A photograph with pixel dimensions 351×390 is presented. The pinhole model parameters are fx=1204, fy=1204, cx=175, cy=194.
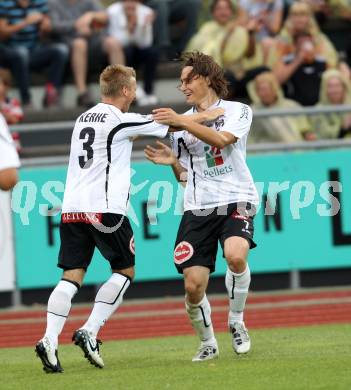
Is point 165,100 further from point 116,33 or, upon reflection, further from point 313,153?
point 313,153

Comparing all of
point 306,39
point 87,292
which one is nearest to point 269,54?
point 306,39

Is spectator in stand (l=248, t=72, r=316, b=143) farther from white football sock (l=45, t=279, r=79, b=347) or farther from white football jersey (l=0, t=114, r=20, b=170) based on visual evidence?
white football jersey (l=0, t=114, r=20, b=170)

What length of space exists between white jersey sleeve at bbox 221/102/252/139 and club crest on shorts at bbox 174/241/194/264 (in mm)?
878

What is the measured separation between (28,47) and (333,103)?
13.9 feet

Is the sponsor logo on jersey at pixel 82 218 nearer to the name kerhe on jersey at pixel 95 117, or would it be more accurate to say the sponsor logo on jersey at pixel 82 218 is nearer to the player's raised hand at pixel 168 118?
the name kerhe on jersey at pixel 95 117

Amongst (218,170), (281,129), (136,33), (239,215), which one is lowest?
(281,129)

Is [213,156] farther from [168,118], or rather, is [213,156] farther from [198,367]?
[198,367]

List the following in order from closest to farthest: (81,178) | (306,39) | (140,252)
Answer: (81,178) < (140,252) < (306,39)

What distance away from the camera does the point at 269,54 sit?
54.1 ft

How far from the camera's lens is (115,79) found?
8617 millimetres

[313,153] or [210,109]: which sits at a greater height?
[210,109]

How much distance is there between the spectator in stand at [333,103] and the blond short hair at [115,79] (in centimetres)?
615

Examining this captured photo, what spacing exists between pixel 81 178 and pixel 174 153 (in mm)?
818

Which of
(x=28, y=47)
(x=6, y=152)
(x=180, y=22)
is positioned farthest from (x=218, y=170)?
(x=180, y=22)
